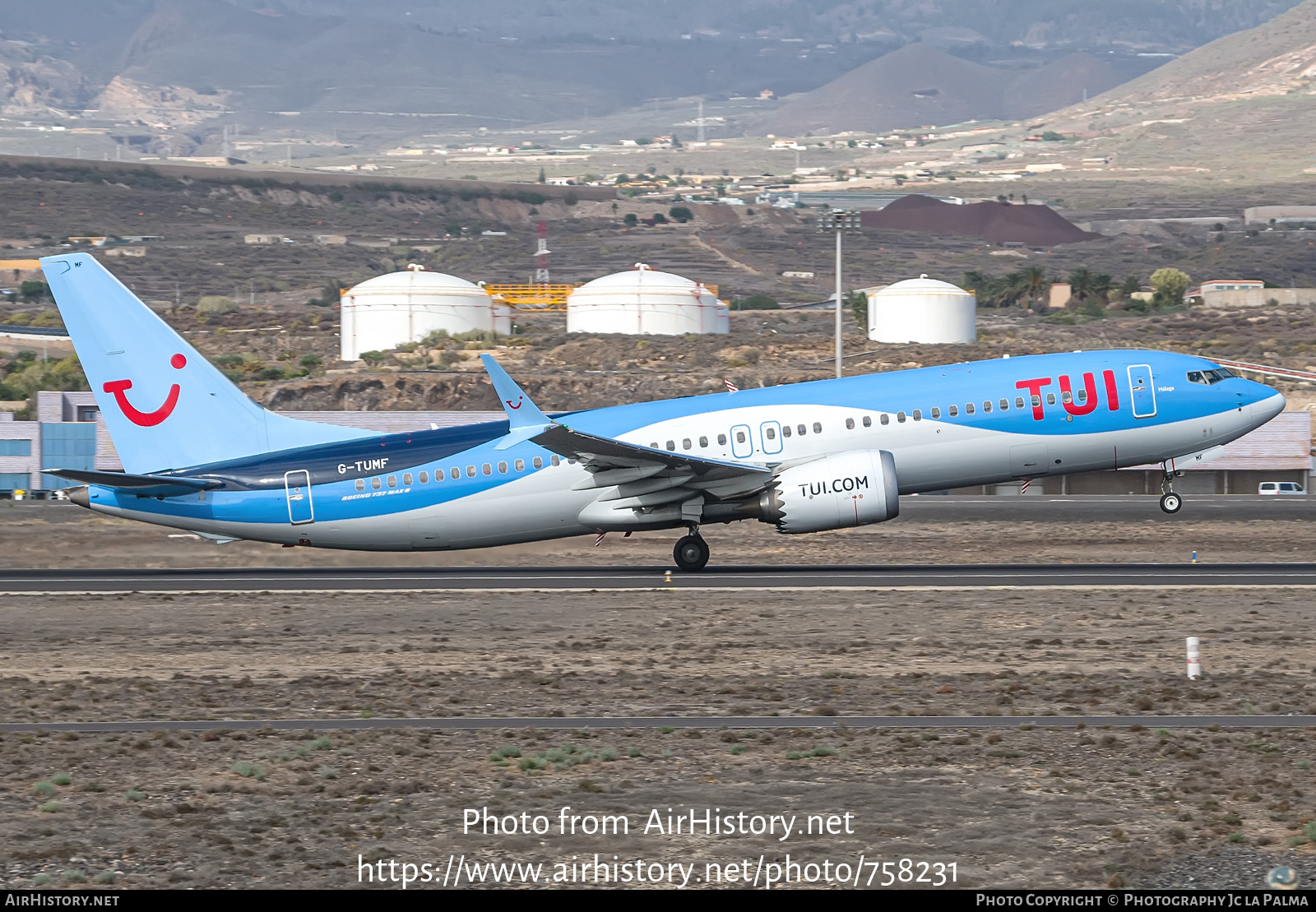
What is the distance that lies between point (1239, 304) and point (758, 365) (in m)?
65.0

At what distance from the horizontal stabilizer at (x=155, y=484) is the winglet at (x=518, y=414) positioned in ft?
25.1

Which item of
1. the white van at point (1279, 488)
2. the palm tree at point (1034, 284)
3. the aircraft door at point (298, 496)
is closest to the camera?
the aircraft door at point (298, 496)

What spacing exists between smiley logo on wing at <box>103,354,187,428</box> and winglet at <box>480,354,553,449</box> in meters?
8.48

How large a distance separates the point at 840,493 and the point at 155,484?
1733cm

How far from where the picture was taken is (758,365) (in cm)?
11356

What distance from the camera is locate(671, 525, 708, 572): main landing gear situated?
40.3 metres

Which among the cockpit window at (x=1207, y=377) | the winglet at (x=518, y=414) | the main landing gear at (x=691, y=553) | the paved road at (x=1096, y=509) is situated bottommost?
the main landing gear at (x=691, y=553)

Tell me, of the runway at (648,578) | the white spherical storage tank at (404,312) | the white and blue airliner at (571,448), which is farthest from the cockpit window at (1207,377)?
the white spherical storage tank at (404,312)

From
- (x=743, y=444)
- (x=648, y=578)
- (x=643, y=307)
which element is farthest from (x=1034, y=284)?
(x=648, y=578)

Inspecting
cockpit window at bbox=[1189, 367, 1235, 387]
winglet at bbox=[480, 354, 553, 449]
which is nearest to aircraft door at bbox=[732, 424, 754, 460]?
winglet at bbox=[480, 354, 553, 449]

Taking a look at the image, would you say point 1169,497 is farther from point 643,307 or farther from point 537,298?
point 537,298

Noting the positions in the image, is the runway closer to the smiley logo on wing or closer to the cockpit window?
the smiley logo on wing

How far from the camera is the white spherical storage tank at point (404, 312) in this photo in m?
134

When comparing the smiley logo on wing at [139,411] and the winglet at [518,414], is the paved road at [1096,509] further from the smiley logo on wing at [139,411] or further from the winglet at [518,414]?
the smiley logo on wing at [139,411]
